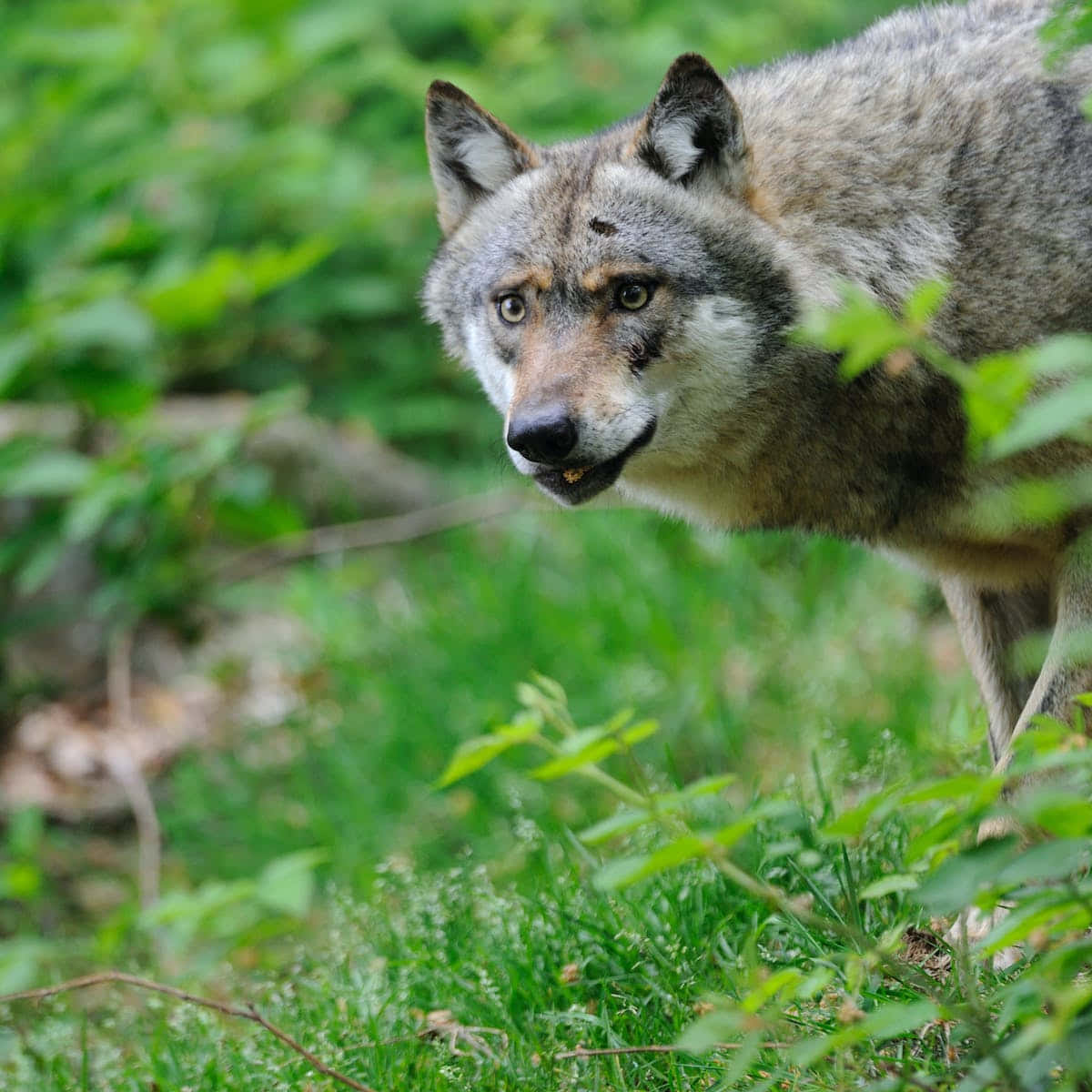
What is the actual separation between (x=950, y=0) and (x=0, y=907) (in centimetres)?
522

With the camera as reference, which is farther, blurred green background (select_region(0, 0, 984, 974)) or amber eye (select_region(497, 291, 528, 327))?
blurred green background (select_region(0, 0, 984, 974))

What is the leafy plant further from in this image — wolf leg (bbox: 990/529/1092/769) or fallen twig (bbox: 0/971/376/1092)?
fallen twig (bbox: 0/971/376/1092)

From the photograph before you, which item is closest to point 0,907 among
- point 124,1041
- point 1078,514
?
point 124,1041

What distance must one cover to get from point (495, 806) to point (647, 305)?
2.46 meters

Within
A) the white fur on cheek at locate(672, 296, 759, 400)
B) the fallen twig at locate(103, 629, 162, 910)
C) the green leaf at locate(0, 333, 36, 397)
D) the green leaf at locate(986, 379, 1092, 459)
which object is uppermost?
the green leaf at locate(986, 379, 1092, 459)

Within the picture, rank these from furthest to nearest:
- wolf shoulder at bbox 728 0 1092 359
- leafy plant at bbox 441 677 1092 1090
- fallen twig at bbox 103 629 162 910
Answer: fallen twig at bbox 103 629 162 910 < wolf shoulder at bbox 728 0 1092 359 < leafy plant at bbox 441 677 1092 1090

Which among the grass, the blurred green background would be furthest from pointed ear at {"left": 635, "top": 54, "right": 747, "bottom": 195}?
the grass

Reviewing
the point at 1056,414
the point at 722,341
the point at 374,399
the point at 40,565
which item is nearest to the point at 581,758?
the point at 1056,414

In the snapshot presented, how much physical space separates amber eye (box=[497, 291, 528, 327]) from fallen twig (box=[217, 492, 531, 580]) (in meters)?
2.96

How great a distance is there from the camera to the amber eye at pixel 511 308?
3.70 m

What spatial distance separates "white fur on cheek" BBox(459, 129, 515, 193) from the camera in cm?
400

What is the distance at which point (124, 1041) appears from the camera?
3883mm

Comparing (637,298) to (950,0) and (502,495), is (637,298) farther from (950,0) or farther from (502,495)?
(502,495)

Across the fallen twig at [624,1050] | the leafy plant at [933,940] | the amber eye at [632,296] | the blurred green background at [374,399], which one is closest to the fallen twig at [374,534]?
the blurred green background at [374,399]
